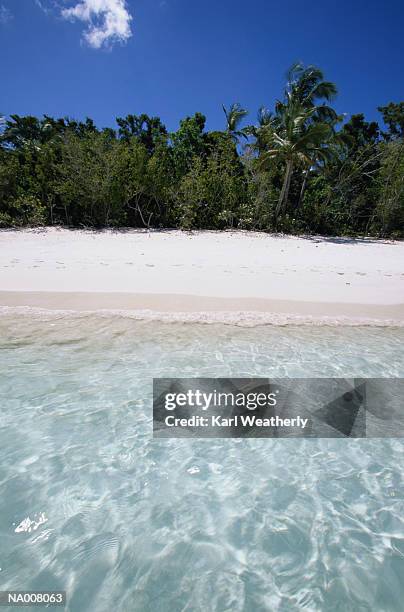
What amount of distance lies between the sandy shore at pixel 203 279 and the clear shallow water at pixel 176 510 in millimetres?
2748

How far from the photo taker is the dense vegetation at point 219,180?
16.7 m

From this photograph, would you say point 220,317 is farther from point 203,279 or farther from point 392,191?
point 392,191

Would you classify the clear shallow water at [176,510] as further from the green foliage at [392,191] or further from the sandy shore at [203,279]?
the green foliage at [392,191]

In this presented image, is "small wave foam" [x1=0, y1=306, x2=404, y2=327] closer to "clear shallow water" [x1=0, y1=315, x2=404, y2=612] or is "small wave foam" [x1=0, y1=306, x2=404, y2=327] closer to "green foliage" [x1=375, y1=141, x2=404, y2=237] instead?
"clear shallow water" [x1=0, y1=315, x2=404, y2=612]

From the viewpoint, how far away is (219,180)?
18.4 meters

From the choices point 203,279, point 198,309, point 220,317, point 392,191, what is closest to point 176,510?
point 220,317

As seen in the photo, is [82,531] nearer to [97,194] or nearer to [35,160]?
[97,194]

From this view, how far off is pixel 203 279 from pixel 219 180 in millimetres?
13172

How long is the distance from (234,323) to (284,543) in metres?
3.48

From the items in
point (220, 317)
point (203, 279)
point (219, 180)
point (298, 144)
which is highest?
point (298, 144)

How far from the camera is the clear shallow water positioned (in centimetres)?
154

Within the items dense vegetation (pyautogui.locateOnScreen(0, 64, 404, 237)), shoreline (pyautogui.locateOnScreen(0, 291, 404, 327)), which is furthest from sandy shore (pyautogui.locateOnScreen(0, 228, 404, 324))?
dense vegetation (pyautogui.locateOnScreen(0, 64, 404, 237))

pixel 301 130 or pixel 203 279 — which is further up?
pixel 301 130

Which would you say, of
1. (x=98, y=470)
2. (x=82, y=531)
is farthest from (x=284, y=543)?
(x=98, y=470)
